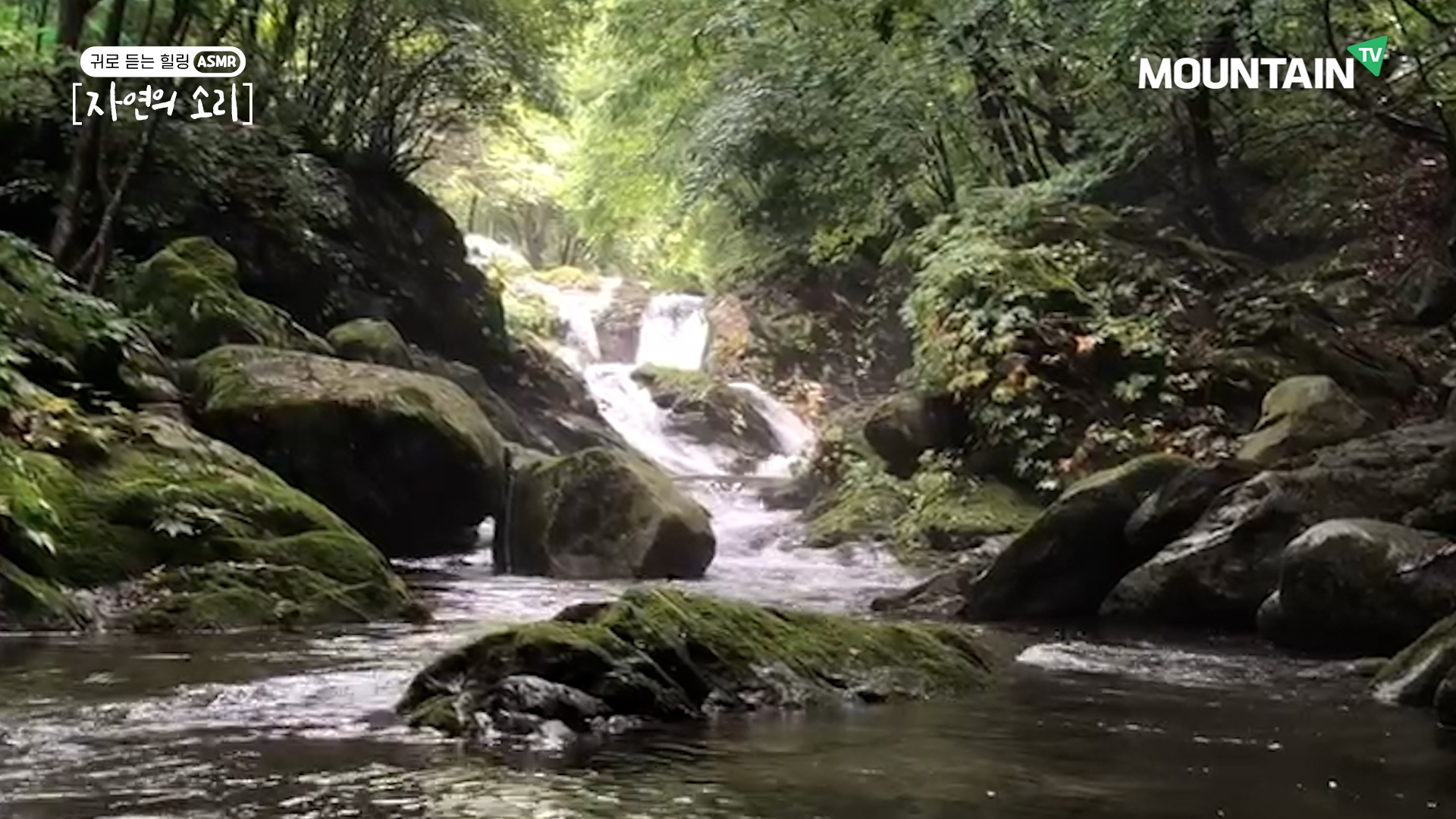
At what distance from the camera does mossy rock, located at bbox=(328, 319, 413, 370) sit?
15562mm

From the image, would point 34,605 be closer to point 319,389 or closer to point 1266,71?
point 319,389

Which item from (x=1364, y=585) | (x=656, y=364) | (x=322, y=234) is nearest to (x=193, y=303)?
(x=322, y=234)

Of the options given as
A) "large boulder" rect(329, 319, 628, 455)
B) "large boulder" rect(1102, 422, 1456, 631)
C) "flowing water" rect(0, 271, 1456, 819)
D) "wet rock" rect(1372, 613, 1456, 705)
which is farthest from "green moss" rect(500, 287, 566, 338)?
"wet rock" rect(1372, 613, 1456, 705)

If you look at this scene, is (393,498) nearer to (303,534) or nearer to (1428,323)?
(303,534)

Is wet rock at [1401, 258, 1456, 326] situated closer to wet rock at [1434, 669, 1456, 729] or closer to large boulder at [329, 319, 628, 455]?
wet rock at [1434, 669, 1456, 729]

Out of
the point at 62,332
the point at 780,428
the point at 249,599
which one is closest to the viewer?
the point at 249,599

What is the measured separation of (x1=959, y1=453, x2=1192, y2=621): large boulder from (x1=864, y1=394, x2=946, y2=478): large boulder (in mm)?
Result: 5921

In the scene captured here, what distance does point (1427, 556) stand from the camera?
856 cm

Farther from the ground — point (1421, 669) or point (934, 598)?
point (934, 598)

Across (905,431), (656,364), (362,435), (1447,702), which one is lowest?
(1447,702)

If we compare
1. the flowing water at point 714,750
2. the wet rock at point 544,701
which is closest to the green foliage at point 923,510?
the flowing water at point 714,750

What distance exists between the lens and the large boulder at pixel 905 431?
17062mm

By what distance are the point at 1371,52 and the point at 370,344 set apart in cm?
1056

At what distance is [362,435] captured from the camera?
12.8 m
